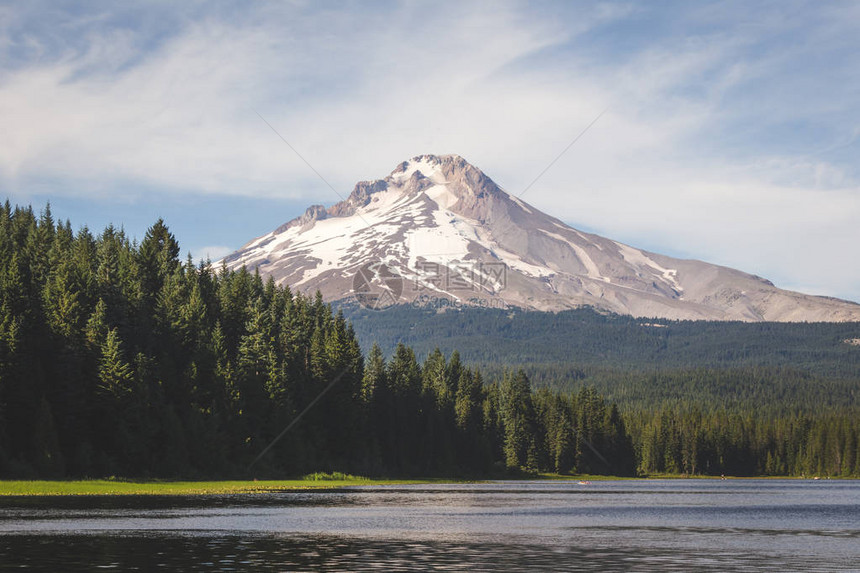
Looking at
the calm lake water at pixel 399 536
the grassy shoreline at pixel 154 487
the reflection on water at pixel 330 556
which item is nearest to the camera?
the reflection on water at pixel 330 556

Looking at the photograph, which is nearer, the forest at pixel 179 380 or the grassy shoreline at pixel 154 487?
the grassy shoreline at pixel 154 487

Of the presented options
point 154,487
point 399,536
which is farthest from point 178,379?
point 399,536

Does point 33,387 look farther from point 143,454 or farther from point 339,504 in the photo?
point 339,504

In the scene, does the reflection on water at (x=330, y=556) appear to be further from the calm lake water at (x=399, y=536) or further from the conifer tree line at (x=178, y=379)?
the conifer tree line at (x=178, y=379)

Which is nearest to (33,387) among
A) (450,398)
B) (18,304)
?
(18,304)

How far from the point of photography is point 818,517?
79312 mm

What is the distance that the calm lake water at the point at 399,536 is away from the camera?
130 ft

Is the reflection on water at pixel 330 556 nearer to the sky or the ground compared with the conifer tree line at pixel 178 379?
nearer to the ground

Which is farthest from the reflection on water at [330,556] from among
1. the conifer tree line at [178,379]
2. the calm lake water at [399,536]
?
the conifer tree line at [178,379]

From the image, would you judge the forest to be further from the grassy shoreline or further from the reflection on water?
the reflection on water

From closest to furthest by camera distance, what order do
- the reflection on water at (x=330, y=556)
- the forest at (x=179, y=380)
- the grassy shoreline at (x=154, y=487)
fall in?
1. the reflection on water at (x=330, y=556)
2. the grassy shoreline at (x=154, y=487)
3. the forest at (x=179, y=380)

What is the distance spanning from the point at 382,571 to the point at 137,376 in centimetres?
6369

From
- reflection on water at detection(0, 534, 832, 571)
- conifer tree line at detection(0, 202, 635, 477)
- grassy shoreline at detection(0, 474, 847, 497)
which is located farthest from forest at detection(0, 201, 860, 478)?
reflection on water at detection(0, 534, 832, 571)

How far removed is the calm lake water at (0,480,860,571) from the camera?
39.8 meters
